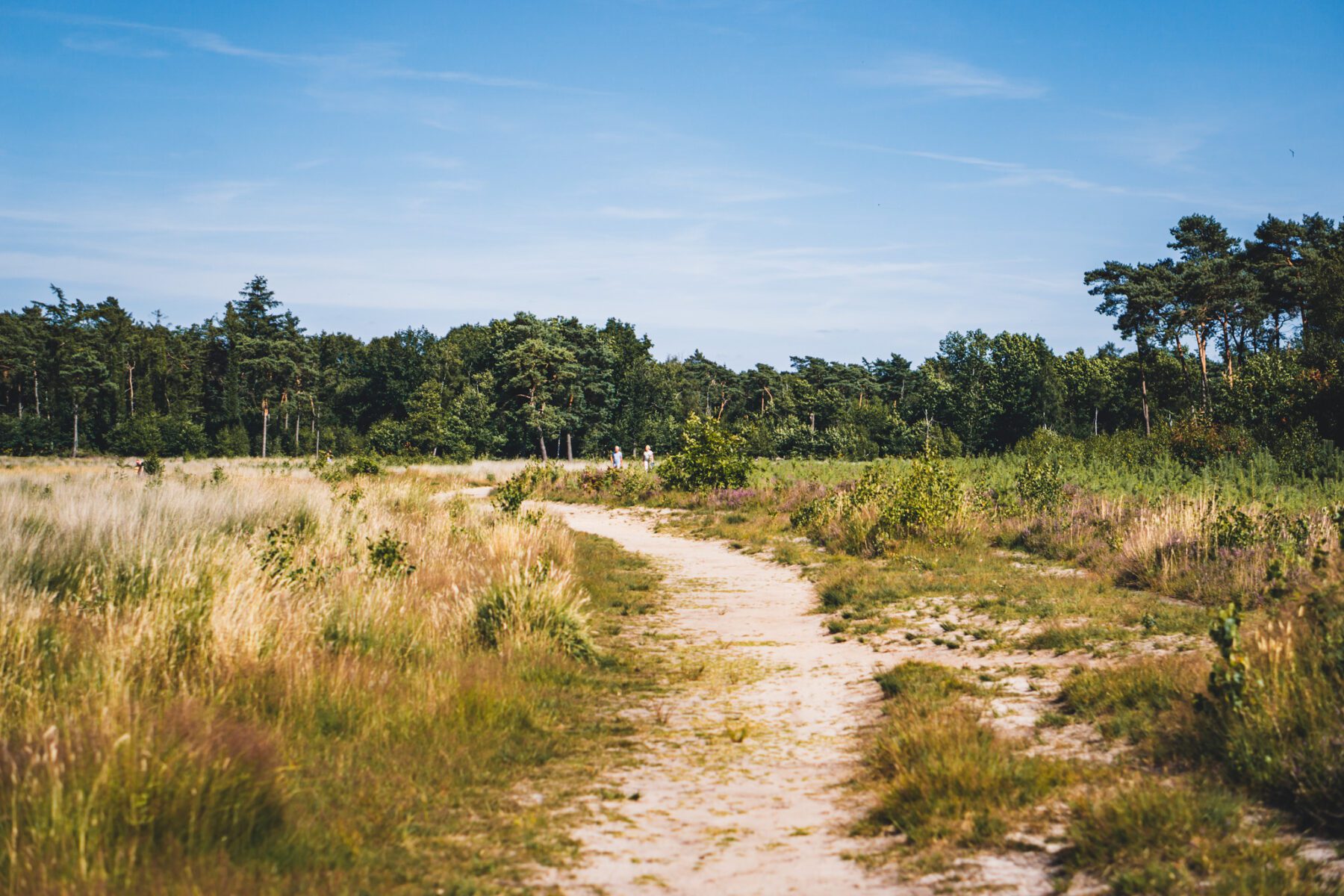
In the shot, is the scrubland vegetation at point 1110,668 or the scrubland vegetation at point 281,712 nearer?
the scrubland vegetation at point 281,712

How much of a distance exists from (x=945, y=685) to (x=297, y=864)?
5.10 m

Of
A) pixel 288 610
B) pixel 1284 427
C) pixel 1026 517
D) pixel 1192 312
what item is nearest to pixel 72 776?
pixel 288 610

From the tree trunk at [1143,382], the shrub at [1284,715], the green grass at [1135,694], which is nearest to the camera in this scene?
the shrub at [1284,715]

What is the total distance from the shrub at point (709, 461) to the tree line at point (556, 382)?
94.7 feet

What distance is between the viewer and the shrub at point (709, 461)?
26344mm

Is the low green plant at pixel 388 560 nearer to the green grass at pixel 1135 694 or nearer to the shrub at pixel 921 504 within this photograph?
the green grass at pixel 1135 694

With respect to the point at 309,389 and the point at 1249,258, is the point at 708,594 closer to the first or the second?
the point at 1249,258

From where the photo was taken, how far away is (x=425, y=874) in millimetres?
4027

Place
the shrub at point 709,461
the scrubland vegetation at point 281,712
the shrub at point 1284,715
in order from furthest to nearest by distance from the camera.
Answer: the shrub at point 709,461 → the shrub at point 1284,715 → the scrubland vegetation at point 281,712

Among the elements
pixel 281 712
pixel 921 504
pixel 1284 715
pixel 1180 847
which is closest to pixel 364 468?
pixel 921 504

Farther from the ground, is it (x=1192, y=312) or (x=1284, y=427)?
(x=1192, y=312)

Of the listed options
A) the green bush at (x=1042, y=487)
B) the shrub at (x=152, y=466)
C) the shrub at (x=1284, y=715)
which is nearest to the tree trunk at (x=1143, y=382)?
the green bush at (x=1042, y=487)

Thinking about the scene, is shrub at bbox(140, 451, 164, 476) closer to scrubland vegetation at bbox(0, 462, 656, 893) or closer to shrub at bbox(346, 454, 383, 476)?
shrub at bbox(346, 454, 383, 476)

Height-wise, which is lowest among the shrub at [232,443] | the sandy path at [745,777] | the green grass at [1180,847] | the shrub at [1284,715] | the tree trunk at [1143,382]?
the sandy path at [745,777]
